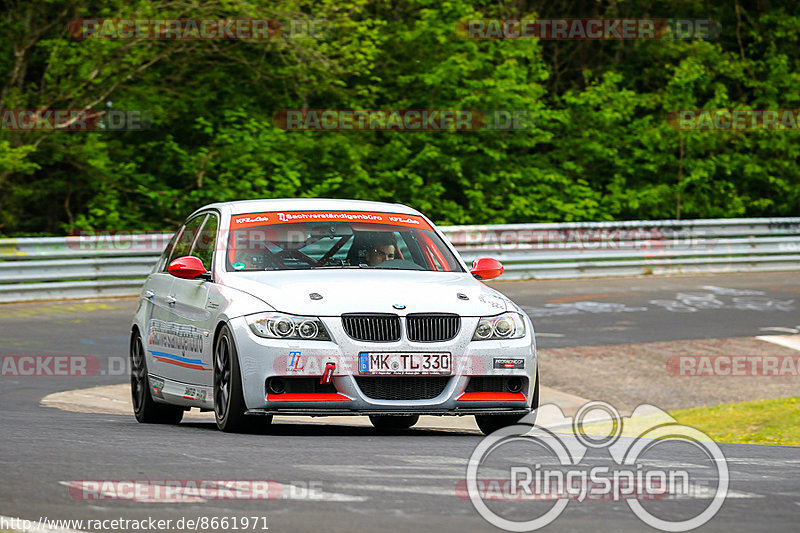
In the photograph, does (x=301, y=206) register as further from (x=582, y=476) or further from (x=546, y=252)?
(x=546, y=252)

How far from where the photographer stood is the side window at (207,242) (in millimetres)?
9890

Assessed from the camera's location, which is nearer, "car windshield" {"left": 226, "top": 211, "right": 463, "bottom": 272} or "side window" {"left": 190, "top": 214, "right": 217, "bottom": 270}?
"car windshield" {"left": 226, "top": 211, "right": 463, "bottom": 272}

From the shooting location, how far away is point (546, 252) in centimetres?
2541

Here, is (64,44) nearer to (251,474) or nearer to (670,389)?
(670,389)

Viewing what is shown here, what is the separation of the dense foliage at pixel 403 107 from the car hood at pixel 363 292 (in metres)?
16.0

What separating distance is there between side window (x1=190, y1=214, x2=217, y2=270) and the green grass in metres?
4.51

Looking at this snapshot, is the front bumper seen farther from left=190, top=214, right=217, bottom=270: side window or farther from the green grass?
the green grass

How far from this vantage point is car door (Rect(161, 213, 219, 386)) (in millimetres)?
9266

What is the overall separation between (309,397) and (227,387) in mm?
572

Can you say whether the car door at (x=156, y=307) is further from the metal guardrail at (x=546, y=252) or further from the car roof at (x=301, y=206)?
the metal guardrail at (x=546, y=252)

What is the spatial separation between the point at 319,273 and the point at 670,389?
22.1 ft

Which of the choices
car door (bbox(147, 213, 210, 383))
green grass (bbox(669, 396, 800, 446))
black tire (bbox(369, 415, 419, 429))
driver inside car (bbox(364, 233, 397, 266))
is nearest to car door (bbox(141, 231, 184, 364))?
car door (bbox(147, 213, 210, 383))

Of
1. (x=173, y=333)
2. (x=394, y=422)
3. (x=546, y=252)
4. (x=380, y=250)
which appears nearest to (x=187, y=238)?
(x=173, y=333)

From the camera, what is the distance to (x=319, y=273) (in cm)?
920
